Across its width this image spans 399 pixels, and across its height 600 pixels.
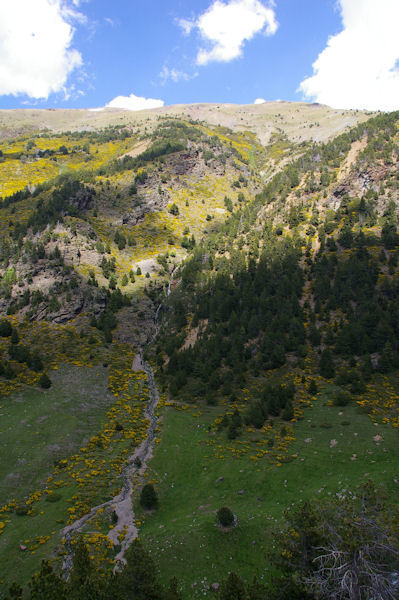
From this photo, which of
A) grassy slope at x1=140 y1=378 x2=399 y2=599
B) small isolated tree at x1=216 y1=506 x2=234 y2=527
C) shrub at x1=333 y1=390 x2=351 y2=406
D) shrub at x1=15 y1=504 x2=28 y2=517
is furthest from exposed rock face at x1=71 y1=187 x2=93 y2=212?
small isolated tree at x1=216 y1=506 x2=234 y2=527

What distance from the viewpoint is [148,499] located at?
38969mm

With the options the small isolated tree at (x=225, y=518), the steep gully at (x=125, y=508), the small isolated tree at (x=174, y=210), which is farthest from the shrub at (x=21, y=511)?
the small isolated tree at (x=174, y=210)

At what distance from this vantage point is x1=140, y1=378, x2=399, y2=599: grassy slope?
28484 millimetres

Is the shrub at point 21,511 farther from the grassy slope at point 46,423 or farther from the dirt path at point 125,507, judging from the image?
the dirt path at point 125,507

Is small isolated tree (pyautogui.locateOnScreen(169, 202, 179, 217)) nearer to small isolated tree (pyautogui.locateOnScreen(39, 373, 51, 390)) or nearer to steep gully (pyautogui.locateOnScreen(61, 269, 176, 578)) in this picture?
small isolated tree (pyautogui.locateOnScreen(39, 373, 51, 390))

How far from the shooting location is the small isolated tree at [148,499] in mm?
39000

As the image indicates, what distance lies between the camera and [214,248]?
129m

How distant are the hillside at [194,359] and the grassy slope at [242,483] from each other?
0.79 ft

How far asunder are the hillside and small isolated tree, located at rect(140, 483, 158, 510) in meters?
0.72

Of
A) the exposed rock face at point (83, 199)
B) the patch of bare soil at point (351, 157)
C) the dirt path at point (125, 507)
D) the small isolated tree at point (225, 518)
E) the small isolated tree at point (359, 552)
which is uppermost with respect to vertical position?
the patch of bare soil at point (351, 157)

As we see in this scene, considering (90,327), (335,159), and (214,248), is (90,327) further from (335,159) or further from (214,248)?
(335,159)

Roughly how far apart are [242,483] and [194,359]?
42197 millimetres

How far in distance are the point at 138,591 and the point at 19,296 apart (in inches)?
3914

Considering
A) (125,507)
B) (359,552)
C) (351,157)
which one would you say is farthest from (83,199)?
(359,552)
